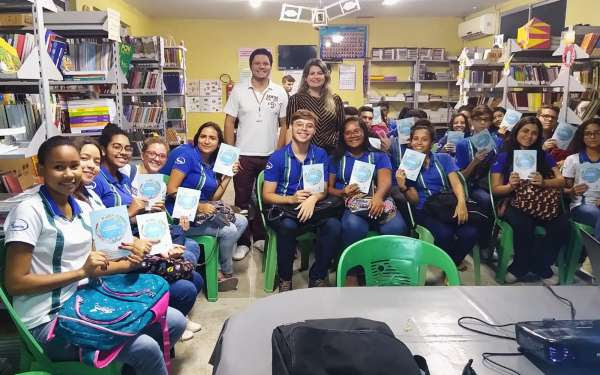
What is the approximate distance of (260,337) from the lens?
1.27m

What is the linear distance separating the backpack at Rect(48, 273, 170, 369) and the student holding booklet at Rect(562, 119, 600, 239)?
2875 mm

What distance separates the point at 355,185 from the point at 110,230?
1.71 metres

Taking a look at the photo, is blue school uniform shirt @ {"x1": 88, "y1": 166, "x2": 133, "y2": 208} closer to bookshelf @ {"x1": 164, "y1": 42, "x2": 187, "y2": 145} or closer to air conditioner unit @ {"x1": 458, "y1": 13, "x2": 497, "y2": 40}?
bookshelf @ {"x1": 164, "y1": 42, "x2": 187, "y2": 145}

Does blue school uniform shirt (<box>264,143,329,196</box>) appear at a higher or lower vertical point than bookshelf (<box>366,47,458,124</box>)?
lower

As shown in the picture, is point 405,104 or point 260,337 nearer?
point 260,337

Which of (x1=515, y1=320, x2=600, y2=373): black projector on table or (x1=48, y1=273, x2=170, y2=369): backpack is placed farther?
(x1=48, y1=273, x2=170, y2=369): backpack

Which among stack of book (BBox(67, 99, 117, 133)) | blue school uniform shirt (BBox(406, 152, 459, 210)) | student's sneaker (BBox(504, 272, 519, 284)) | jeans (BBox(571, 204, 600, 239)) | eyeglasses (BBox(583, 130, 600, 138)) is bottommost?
student's sneaker (BBox(504, 272, 519, 284))

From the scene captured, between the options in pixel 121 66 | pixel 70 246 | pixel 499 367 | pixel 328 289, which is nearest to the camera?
pixel 499 367

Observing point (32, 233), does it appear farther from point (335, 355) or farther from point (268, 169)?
point (268, 169)

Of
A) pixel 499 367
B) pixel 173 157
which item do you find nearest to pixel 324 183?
pixel 173 157

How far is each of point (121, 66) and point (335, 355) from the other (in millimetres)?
3485

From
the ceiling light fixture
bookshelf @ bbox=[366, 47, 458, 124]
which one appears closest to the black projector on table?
the ceiling light fixture

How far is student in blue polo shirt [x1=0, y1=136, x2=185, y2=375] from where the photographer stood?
158 centimetres

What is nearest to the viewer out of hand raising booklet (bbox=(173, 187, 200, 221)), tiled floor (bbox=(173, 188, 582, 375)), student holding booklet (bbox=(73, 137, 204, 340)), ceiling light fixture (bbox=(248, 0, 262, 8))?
student holding booklet (bbox=(73, 137, 204, 340))
